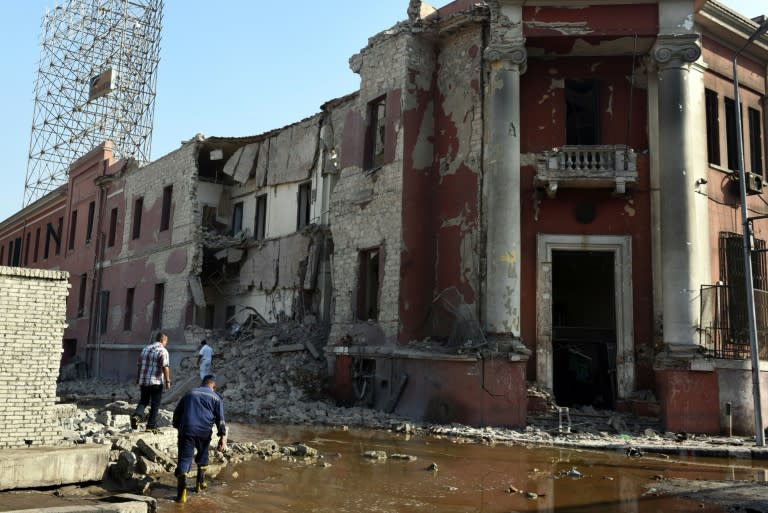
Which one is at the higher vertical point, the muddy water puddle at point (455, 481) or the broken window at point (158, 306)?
the broken window at point (158, 306)

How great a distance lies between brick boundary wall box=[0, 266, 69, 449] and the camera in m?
8.27

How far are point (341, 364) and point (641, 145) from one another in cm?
929

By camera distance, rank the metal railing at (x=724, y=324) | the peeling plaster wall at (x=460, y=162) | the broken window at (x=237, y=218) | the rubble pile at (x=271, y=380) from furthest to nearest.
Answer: the broken window at (x=237, y=218) → the peeling plaster wall at (x=460, y=162) → the rubble pile at (x=271, y=380) → the metal railing at (x=724, y=324)

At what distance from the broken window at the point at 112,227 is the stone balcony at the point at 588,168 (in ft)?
75.7

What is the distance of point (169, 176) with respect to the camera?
27.6 metres

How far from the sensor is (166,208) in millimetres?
28016

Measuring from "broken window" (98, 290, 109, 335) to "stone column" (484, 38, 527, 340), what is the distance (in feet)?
70.5

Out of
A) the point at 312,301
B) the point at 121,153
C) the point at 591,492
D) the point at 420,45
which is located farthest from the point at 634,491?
the point at 121,153

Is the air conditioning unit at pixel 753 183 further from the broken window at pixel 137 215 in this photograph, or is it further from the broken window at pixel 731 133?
the broken window at pixel 137 215

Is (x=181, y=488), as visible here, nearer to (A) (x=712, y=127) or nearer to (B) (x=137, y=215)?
(A) (x=712, y=127)

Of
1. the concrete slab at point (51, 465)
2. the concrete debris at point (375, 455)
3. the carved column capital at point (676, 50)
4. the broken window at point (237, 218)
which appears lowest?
the concrete debris at point (375, 455)

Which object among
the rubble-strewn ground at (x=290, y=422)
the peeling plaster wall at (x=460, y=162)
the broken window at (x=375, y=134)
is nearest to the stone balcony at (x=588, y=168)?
the peeling plaster wall at (x=460, y=162)

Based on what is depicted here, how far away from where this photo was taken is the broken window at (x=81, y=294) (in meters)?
33.1

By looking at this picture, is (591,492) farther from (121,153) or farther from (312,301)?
(121,153)
